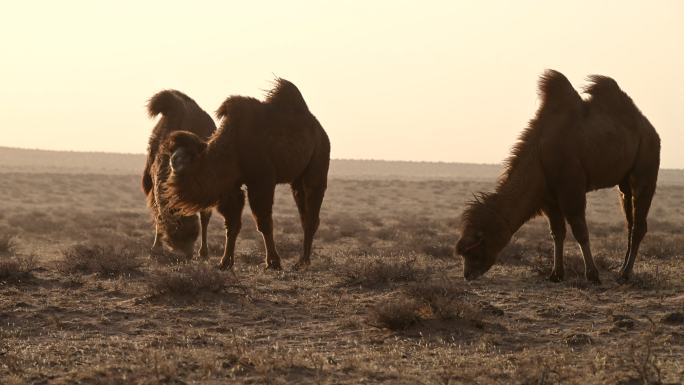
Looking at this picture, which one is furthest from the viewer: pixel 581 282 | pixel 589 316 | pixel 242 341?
pixel 581 282

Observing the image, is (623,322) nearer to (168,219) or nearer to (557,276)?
(557,276)

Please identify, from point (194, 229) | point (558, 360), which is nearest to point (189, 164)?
point (194, 229)

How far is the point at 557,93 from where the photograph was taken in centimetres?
1206

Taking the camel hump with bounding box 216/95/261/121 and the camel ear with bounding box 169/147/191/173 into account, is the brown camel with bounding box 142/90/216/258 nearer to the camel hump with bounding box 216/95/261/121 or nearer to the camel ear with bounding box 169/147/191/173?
the camel ear with bounding box 169/147/191/173

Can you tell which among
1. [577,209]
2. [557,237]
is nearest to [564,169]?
[577,209]

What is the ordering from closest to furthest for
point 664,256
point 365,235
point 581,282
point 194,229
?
point 581,282, point 194,229, point 664,256, point 365,235

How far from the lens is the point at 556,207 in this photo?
12070 millimetres

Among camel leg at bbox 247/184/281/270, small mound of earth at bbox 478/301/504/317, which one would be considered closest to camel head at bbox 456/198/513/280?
small mound of earth at bbox 478/301/504/317

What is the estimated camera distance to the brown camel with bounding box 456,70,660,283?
11.4 meters

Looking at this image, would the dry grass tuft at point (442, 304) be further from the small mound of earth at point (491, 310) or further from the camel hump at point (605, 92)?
the camel hump at point (605, 92)

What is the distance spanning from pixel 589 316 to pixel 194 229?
666 cm

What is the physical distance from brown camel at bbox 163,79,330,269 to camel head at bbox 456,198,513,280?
3113 mm

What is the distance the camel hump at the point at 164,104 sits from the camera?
15727mm

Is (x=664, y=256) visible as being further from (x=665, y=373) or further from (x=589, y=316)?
(x=665, y=373)
